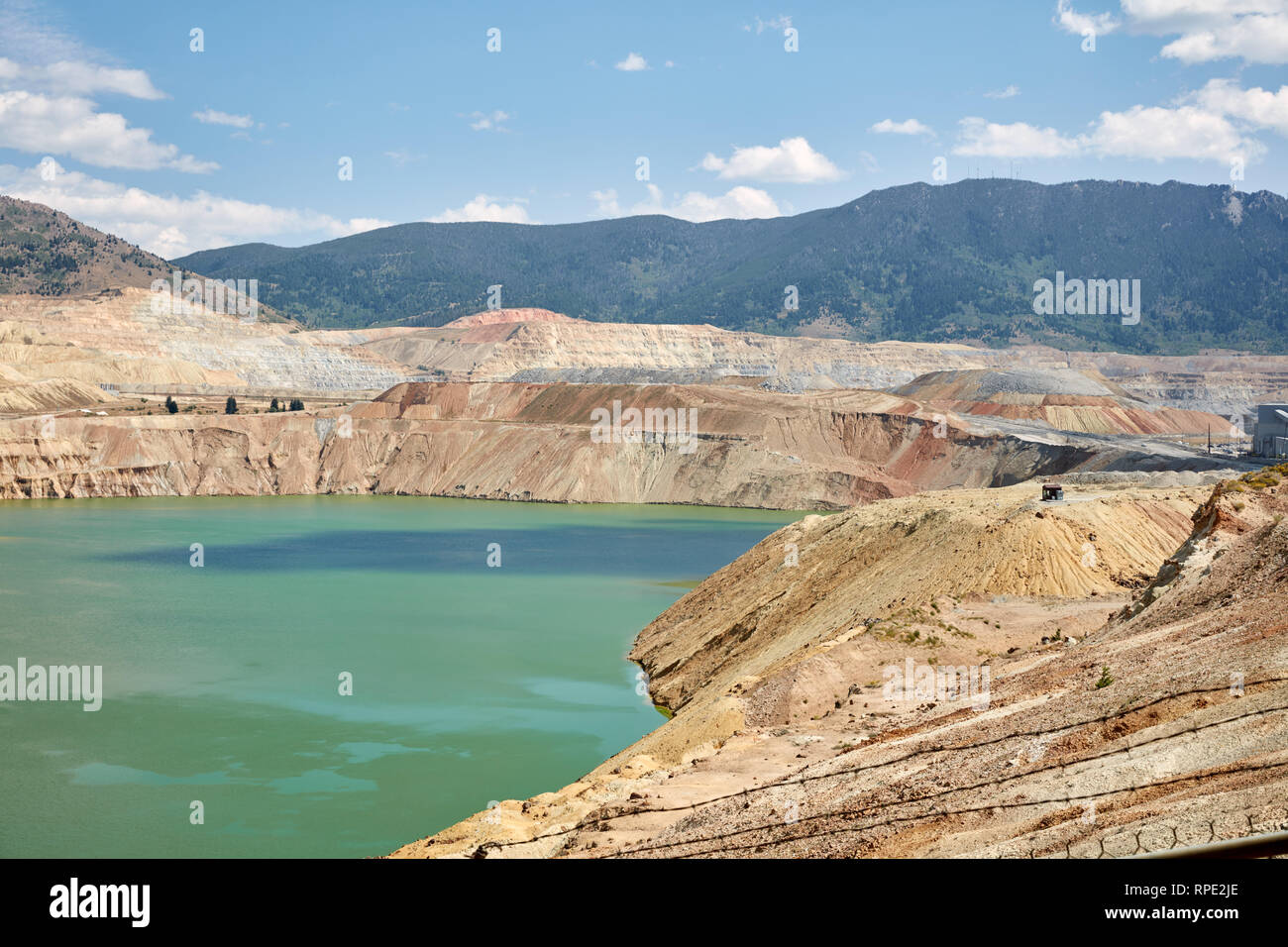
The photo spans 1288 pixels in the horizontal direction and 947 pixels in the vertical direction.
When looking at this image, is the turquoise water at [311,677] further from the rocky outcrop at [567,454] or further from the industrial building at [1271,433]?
the industrial building at [1271,433]

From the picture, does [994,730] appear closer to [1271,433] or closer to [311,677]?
[311,677]

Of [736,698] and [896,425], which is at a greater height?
[896,425]

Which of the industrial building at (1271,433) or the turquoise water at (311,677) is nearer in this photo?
the turquoise water at (311,677)

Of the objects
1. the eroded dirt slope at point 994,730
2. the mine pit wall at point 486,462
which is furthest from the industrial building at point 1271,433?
the eroded dirt slope at point 994,730

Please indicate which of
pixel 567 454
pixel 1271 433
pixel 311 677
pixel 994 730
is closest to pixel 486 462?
pixel 567 454

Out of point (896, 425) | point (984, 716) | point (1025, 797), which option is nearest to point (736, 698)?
point (984, 716)
